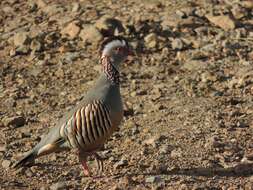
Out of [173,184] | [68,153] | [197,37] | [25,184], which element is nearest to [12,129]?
[68,153]

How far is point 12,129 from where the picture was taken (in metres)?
7.57

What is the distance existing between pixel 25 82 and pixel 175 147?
8.15 feet

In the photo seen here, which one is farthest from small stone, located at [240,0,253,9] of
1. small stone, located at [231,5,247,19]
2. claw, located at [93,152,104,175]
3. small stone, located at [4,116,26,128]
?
claw, located at [93,152,104,175]

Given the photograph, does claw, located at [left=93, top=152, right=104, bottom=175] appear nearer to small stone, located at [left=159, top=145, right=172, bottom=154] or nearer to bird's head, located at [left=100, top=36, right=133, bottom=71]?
small stone, located at [left=159, top=145, right=172, bottom=154]

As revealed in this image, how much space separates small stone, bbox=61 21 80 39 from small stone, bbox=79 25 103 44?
3.0 inches

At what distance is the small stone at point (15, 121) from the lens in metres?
7.62

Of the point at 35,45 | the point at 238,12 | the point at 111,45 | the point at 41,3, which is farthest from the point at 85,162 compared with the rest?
the point at 41,3

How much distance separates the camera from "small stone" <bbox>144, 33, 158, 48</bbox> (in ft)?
30.7

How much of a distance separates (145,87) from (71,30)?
1.65m

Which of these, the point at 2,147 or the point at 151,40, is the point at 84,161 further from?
the point at 151,40

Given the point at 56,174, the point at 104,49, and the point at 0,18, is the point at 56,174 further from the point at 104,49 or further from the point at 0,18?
the point at 0,18

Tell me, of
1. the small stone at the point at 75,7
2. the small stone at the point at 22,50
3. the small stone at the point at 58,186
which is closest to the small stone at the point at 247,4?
the small stone at the point at 75,7

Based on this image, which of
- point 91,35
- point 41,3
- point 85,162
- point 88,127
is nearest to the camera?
point 88,127

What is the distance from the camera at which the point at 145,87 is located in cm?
848
